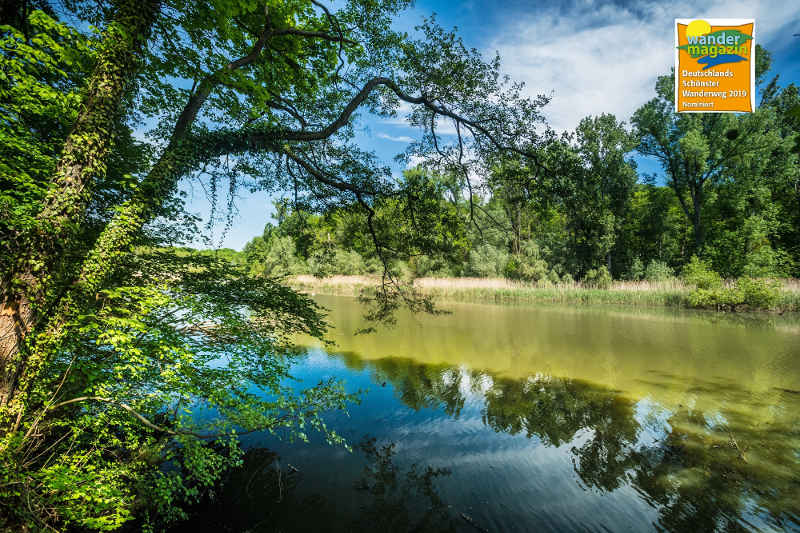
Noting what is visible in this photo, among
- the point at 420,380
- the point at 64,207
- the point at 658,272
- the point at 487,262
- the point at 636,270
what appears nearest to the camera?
the point at 64,207

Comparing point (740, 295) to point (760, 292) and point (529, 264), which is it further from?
point (529, 264)

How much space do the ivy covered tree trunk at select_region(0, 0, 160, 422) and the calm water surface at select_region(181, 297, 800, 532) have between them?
2321mm

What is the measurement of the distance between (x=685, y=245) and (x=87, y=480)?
40994 mm

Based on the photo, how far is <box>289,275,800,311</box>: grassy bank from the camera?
17391 mm

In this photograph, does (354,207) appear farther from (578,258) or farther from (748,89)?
(578,258)

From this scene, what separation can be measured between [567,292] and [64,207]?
911 inches

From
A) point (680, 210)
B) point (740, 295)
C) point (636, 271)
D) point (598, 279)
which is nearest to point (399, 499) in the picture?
point (740, 295)

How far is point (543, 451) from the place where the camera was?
4.42 metres

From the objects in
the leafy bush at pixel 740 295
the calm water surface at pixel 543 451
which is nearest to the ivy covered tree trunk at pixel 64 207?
the calm water surface at pixel 543 451

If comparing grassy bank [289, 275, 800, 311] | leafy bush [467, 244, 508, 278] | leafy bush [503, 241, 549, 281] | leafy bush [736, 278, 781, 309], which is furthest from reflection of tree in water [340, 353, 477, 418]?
leafy bush [467, 244, 508, 278]

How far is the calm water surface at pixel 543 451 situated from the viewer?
10.7 ft

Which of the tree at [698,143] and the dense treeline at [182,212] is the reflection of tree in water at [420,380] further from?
the tree at [698,143]

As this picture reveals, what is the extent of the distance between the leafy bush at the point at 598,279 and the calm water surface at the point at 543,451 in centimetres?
1350

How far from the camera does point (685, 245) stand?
3016 cm
